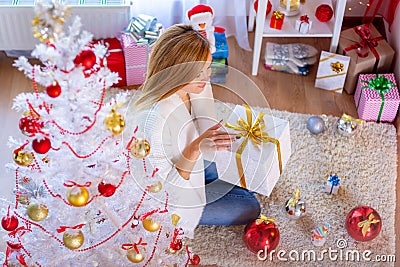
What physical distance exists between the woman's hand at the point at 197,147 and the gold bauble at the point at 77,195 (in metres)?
0.48

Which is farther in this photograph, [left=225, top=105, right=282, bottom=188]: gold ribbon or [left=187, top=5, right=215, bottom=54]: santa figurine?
[left=187, top=5, right=215, bottom=54]: santa figurine

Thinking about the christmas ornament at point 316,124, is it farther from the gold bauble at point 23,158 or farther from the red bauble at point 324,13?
the gold bauble at point 23,158

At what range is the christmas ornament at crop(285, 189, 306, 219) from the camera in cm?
257

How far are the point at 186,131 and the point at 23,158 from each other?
570mm

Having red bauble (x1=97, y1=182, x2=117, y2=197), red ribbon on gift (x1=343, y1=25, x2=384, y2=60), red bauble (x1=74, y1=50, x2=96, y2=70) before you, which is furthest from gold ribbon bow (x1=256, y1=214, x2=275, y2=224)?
red bauble (x1=74, y1=50, x2=96, y2=70)

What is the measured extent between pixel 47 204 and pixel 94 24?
1245mm

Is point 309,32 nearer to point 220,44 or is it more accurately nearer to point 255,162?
point 220,44

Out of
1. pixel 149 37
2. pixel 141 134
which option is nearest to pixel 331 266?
pixel 141 134

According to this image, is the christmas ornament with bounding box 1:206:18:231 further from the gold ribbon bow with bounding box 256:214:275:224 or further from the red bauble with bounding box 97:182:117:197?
the gold ribbon bow with bounding box 256:214:275:224

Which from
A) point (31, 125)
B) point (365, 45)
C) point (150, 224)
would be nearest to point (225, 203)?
point (150, 224)

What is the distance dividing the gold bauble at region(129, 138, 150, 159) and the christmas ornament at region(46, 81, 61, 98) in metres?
0.32

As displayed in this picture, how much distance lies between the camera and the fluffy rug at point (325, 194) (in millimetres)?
2500

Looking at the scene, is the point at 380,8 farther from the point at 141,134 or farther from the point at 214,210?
the point at 141,134

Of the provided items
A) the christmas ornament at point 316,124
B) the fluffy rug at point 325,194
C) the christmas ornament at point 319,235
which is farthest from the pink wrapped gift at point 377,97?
the christmas ornament at point 319,235
